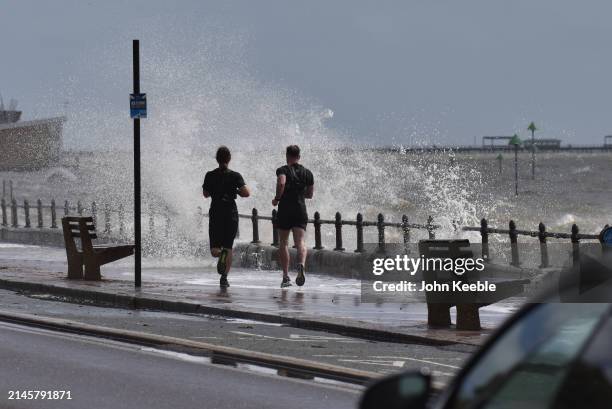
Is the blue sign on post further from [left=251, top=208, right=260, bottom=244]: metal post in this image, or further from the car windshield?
the car windshield

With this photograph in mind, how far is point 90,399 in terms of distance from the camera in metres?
10.3

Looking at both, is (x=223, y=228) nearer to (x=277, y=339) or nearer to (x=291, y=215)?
(x=291, y=215)

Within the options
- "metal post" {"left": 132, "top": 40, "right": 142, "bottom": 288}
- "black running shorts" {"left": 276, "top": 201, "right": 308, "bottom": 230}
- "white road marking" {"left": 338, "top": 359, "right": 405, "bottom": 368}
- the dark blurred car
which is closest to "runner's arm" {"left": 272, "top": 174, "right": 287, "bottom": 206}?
"black running shorts" {"left": 276, "top": 201, "right": 308, "bottom": 230}

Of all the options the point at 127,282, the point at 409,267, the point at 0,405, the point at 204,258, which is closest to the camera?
the point at 0,405

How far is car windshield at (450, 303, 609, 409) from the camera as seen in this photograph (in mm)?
3719

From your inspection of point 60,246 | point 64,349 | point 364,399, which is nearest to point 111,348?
→ point 64,349

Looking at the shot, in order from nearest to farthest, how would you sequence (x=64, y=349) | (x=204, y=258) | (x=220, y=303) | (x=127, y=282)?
(x=64, y=349) < (x=220, y=303) < (x=127, y=282) < (x=204, y=258)

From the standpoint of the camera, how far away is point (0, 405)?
9961mm

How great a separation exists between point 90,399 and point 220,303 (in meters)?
6.95

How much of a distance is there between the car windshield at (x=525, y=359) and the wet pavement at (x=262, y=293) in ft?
31.8

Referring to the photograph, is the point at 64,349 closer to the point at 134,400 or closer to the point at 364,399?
the point at 134,400

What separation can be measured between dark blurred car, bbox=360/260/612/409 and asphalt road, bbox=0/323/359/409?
6.28 metres

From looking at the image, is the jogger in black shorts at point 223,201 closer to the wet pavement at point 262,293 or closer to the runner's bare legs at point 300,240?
the wet pavement at point 262,293

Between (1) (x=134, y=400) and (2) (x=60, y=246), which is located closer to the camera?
(1) (x=134, y=400)
